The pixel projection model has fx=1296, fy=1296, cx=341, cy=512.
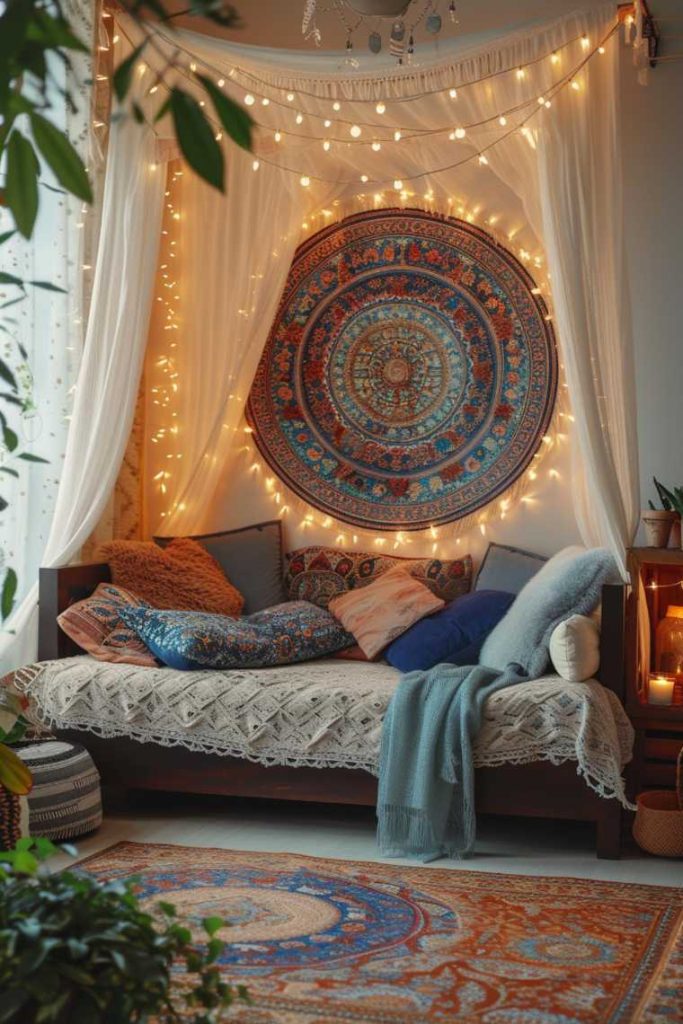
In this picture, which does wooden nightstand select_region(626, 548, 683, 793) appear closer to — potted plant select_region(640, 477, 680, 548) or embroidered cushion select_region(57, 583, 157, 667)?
potted plant select_region(640, 477, 680, 548)

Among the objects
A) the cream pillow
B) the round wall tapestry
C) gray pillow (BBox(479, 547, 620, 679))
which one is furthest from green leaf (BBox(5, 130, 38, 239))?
the round wall tapestry

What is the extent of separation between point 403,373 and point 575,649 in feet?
5.51

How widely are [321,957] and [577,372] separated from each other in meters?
2.10

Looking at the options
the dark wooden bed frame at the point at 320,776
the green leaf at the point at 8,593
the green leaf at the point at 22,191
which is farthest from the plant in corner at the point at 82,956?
the dark wooden bed frame at the point at 320,776

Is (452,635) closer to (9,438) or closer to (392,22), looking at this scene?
(392,22)

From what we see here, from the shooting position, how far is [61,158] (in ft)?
4.00

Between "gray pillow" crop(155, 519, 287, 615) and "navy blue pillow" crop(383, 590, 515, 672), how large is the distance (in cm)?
→ 68

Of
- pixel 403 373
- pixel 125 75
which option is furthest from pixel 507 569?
pixel 125 75

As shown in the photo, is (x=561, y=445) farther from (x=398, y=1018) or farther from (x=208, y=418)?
(x=398, y=1018)

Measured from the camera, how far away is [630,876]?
355 cm

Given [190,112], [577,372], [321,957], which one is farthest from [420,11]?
[190,112]

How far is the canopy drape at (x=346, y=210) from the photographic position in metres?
4.12

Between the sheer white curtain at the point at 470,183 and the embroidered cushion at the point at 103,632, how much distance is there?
807mm

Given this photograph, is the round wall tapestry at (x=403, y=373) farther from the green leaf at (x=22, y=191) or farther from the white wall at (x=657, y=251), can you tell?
the green leaf at (x=22, y=191)
